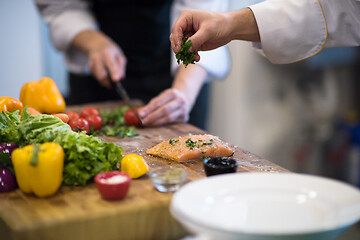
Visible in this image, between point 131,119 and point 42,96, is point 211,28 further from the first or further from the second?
point 42,96

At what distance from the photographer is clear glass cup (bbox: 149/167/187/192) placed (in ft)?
4.69

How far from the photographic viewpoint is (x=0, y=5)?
486 centimetres

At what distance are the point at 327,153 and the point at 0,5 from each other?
3.75 meters

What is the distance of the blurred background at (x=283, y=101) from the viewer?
3.51 metres

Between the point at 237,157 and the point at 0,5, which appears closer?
the point at 237,157

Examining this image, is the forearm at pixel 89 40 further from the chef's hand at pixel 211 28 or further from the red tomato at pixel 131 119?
the chef's hand at pixel 211 28

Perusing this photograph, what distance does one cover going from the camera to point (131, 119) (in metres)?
2.46

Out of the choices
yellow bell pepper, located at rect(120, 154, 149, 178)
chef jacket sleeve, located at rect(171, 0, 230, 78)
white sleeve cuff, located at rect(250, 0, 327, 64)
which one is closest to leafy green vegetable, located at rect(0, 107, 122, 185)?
yellow bell pepper, located at rect(120, 154, 149, 178)

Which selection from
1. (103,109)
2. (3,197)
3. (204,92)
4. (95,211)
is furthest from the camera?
(204,92)

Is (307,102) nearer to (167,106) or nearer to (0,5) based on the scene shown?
(167,106)

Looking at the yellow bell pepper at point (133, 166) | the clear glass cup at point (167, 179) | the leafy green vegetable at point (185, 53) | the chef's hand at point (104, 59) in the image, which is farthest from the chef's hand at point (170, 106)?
the clear glass cup at point (167, 179)

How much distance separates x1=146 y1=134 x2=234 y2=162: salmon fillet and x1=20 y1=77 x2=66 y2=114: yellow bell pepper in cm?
77

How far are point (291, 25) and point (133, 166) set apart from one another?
0.90 meters

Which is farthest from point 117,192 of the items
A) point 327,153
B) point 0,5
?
point 0,5
